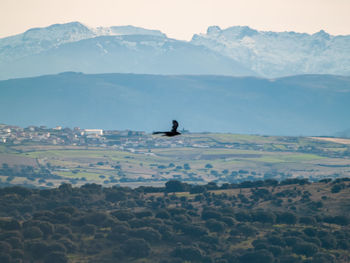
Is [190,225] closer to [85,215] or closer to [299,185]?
[85,215]

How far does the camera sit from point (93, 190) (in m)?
189

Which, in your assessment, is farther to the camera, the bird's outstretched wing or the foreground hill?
the foreground hill

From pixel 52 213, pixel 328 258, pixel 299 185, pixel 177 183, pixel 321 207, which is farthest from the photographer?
pixel 177 183

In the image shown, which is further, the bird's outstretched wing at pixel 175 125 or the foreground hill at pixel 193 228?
the foreground hill at pixel 193 228

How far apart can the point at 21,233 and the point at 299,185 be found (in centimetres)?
6835

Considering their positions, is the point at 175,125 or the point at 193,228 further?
the point at 193,228

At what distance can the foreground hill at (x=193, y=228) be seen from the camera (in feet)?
415

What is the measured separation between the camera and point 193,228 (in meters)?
139

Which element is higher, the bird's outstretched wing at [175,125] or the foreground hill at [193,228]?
the bird's outstretched wing at [175,125]

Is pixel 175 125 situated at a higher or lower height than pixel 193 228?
higher

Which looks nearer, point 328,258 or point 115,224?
point 328,258

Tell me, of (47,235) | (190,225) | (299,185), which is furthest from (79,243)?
(299,185)

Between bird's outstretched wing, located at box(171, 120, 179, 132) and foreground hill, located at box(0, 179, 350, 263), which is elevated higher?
bird's outstretched wing, located at box(171, 120, 179, 132)

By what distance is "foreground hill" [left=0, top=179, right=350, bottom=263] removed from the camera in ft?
415
